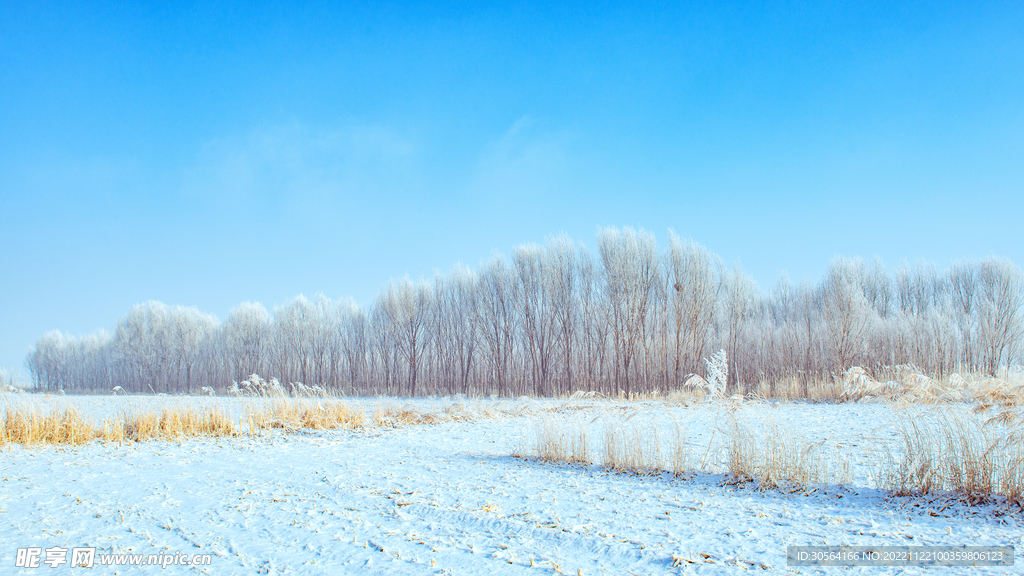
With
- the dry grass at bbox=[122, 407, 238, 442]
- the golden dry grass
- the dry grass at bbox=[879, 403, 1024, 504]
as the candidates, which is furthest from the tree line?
the dry grass at bbox=[879, 403, 1024, 504]

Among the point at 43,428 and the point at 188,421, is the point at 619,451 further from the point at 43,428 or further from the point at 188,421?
the point at 43,428

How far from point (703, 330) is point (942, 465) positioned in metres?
20.1

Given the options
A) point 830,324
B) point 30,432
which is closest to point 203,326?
point 30,432

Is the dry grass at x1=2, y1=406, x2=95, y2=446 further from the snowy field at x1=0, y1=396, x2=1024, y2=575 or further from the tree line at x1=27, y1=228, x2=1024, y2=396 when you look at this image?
the tree line at x1=27, y1=228, x2=1024, y2=396

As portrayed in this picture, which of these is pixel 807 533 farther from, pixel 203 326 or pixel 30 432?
pixel 203 326

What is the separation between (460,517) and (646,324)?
69.4 ft

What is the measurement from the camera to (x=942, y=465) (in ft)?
14.0

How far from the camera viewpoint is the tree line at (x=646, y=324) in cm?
2184

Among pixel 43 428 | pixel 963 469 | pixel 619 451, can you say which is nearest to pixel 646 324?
pixel 619 451

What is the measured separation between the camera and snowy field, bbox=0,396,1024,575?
10.2 feet

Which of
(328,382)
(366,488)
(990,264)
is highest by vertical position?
(990,264)

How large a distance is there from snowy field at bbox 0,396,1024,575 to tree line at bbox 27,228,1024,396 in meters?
13.8

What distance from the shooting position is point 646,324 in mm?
24000

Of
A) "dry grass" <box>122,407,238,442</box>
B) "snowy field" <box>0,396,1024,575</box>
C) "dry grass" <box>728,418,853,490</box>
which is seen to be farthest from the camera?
"dry grass" <box>122,407,238,442</box>
